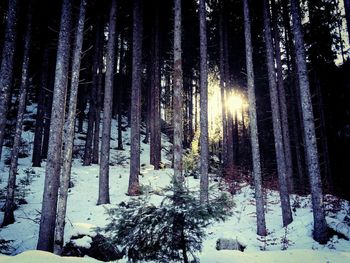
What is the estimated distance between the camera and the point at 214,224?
11.6 meters

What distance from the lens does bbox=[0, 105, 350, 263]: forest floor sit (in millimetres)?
6094

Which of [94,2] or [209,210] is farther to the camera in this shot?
[94,2]

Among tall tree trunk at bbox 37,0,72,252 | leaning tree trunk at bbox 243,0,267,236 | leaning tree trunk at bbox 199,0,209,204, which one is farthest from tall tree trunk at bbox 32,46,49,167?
leaning tree trunk at bbox 243,0,267,236

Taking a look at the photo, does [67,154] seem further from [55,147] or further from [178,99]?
[178,99]

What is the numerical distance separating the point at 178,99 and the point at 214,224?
587cm

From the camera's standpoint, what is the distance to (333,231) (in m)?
8.38

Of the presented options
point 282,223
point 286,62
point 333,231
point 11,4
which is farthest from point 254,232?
point 286,62

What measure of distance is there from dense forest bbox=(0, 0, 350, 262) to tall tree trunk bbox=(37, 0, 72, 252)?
3 centimetres

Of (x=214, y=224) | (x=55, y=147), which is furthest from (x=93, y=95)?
(x=214, y=224)

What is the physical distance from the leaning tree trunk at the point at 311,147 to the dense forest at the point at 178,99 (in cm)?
3

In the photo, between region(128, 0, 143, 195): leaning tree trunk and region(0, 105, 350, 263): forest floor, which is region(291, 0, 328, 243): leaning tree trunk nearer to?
region(0, 105, 350, 263): forest floor

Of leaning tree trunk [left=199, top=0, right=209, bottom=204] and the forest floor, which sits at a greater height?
leaning tree trunk [left=199, top=0, right=209, bottom=204]

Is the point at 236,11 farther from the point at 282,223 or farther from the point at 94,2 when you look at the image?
the point at 282,223

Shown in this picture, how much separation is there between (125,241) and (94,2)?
1717 cm
